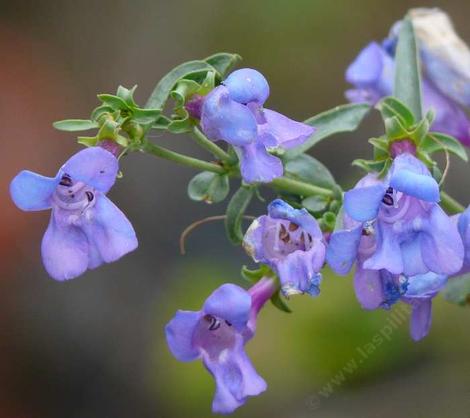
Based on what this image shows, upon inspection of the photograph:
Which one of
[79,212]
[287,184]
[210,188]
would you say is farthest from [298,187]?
[79,212]

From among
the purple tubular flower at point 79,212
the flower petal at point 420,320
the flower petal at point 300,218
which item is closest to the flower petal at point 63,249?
the purple tubular flower at point 79,212

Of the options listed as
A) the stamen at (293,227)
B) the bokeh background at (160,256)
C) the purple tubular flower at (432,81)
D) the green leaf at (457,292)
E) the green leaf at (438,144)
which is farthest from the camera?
the bokeh background at (160,256)

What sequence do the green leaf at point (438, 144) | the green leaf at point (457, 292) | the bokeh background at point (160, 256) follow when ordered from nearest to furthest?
the green leaf at point (438, 144) < the green leaf at point (457, 292) < the bokeh background at point (160, 256)

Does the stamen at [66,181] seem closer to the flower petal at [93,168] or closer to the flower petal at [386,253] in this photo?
the flower petal at [93,168]

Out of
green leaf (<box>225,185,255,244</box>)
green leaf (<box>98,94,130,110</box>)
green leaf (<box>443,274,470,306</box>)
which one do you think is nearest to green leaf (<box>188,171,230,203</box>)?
green leaf (<box>225,185,255,244</box>)

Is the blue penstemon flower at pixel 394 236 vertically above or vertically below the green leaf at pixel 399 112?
below

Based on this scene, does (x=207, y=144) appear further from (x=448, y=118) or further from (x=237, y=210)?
(x=448, y=118)

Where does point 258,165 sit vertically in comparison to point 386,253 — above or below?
above
